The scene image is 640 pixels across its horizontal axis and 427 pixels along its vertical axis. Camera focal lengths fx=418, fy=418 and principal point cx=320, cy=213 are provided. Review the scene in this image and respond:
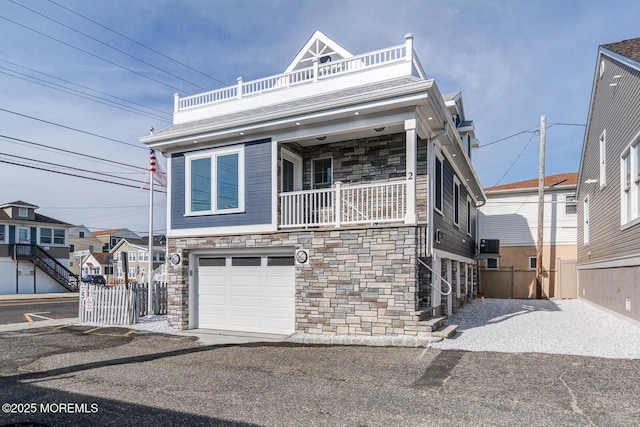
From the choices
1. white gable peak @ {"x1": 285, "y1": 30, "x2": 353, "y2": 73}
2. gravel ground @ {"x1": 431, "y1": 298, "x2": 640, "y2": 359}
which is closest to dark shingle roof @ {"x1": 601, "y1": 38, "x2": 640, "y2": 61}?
gravel ground @ {"x1": 431, "y1": 298, "x2": 640, "y2": 359}

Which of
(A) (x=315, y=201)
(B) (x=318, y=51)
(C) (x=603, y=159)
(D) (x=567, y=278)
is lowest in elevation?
(D) (x=567, y=278)

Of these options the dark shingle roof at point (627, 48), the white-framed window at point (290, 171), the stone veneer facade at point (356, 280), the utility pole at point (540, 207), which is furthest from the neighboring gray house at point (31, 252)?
the dark shingle roof at point (627, 48)

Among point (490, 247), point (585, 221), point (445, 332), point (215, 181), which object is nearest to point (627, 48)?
point (585, 221)

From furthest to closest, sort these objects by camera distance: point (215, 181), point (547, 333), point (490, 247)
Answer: point (490, 247) < point (215, 181) < point (547, 333)

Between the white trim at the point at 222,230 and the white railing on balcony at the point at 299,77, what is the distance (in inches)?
153

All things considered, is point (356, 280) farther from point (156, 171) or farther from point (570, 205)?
point (570, 205)

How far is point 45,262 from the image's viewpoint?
33281mm

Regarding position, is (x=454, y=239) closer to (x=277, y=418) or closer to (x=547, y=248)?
(x=277, y=418)

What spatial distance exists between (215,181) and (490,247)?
14676 mm

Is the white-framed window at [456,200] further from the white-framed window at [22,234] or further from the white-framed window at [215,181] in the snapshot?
the white-framed window at [22,234]

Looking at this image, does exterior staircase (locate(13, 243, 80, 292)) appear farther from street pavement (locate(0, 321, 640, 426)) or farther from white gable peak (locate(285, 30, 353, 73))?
white gable peak (locate(285, 30, 353, 73))

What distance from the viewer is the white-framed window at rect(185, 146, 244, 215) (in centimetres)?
1103

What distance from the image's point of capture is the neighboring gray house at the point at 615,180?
9.79 meters

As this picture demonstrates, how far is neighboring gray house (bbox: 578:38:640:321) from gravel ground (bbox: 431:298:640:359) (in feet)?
2.76
